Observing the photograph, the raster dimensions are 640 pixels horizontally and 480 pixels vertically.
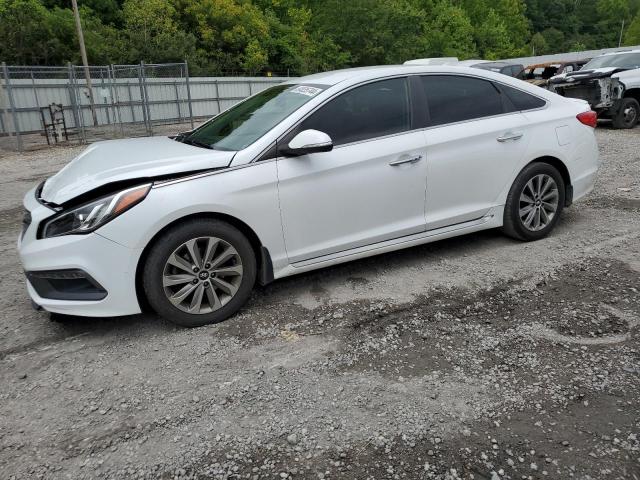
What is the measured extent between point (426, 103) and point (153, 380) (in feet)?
9.83

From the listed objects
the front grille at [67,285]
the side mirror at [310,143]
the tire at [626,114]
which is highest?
the side mirror at [310,143]

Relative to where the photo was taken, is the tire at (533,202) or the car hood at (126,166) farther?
the tire at (533,202)

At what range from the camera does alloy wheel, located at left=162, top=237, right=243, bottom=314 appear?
3539mm

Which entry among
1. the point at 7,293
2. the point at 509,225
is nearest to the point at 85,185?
the point at 7,293

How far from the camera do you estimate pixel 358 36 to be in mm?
49594

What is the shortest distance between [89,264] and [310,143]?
163 centimetres

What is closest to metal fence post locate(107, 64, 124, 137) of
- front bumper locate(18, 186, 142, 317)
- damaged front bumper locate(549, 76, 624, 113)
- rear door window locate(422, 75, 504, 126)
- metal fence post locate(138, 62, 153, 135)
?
metal fence post locate(138, 62, 153, 135)

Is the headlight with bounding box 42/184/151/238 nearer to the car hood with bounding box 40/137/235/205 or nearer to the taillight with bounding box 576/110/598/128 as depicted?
the car hood with bounding box 40/137/235/205

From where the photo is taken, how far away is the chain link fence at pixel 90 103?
16359 millimetres

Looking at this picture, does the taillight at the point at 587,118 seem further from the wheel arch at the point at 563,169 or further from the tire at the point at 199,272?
the tire at the point at 199,272

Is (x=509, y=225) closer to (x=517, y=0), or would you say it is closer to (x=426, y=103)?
(x=426, y=103)

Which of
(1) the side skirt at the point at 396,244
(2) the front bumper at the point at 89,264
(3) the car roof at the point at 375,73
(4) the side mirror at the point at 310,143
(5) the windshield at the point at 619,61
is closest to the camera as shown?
(2) the front bumper at the point at 89,264

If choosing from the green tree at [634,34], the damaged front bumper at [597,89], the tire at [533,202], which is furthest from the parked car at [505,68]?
the green tree at [634,34]

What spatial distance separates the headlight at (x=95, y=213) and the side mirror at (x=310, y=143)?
1.01 m
